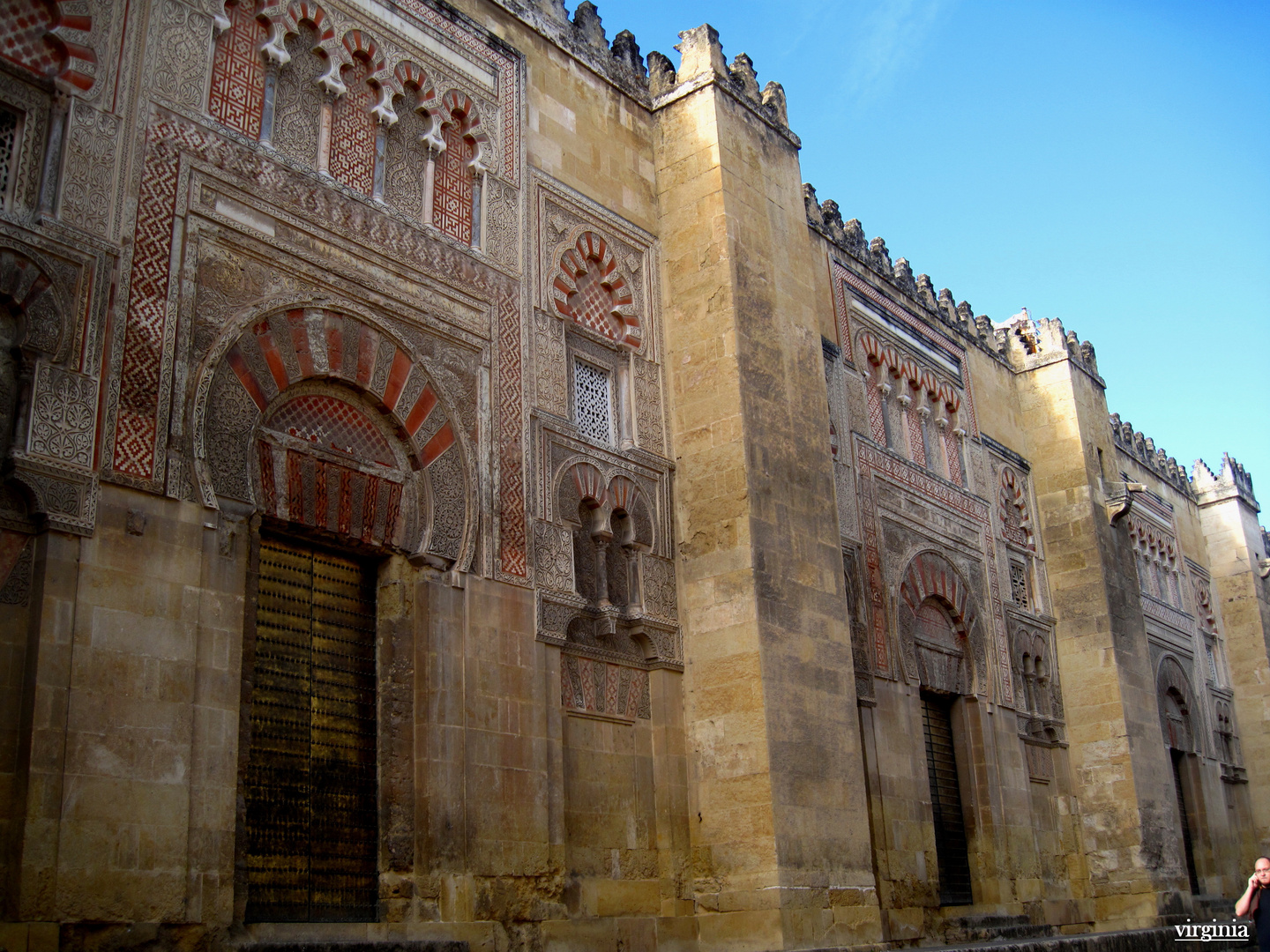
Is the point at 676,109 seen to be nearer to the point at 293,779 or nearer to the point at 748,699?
the point at 748,699

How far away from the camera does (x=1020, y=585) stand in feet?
39.4

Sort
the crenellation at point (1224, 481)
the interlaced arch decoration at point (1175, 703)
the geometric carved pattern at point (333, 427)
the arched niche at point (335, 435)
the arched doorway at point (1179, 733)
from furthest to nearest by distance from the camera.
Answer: the crenellation at point (1224, 481) < the interlaced arch decoration at point (1175, 703) < the arched doorway at point (1179, 733) < the geometric carved pattern at point (333, 427) < the arched niche at point (335, 435)

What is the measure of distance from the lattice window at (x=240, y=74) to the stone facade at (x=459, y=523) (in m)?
0.02

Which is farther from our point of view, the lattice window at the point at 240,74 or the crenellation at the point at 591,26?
the crenellation at the point at 591,26

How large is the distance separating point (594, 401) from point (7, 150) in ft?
11.7

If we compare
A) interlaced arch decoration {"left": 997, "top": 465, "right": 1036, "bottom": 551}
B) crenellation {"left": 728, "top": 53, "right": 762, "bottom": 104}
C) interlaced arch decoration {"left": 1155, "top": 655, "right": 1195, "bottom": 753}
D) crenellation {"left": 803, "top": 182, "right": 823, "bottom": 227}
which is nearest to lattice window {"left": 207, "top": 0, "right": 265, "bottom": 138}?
crenellation {"left": 728, "top": 53, "right": 762, "bottom": 104}

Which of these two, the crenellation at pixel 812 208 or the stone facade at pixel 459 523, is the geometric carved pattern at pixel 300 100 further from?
the crenellation at pixel 812 208

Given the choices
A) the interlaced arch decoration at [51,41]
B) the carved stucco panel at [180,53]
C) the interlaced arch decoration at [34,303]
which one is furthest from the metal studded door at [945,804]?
the interlaced arch decoration at [51,41]

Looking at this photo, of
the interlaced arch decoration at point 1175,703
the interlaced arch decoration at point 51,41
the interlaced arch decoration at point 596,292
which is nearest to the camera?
the interlaced arch decoration at point 51,41

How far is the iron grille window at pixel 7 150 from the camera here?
208 inches

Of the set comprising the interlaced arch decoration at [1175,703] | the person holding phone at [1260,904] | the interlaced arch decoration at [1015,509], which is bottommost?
the person holding phone at [1260,904]

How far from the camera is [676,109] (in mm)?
8891

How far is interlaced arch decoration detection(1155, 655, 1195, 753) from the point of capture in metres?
14.3

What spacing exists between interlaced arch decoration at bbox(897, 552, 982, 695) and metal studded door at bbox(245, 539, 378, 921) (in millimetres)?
4930
